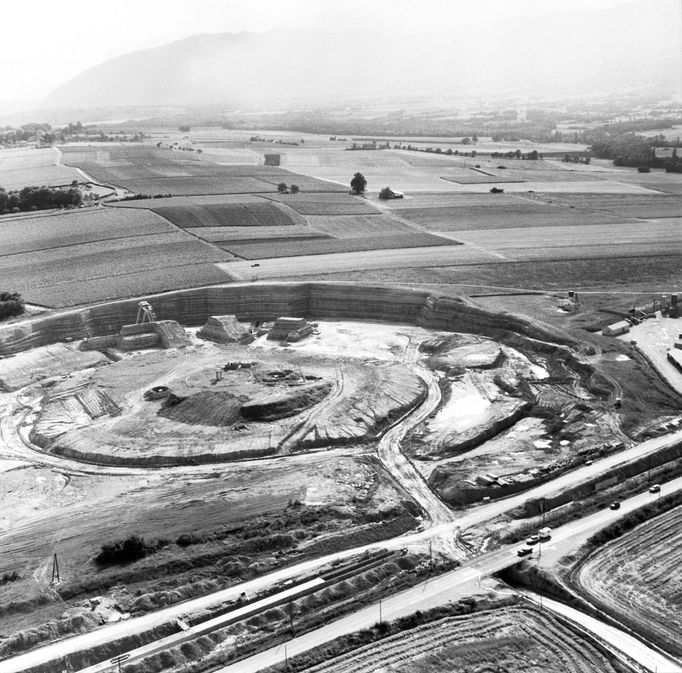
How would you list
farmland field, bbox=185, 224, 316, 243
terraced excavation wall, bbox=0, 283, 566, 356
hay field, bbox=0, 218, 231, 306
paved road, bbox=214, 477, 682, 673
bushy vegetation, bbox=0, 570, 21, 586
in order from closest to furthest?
paved road, bbox=214, 477, 682, 673 → bushy vegetation, bbox=0, 570, 21, 586 → terraced excavation wall, bbox=0, 283, 566, 356 → hay field, bbox=0, 218, 231, 306 → farmland field, bbox=185, 224, 316, 243

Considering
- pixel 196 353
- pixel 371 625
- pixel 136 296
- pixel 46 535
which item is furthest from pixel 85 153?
pixel 371 625

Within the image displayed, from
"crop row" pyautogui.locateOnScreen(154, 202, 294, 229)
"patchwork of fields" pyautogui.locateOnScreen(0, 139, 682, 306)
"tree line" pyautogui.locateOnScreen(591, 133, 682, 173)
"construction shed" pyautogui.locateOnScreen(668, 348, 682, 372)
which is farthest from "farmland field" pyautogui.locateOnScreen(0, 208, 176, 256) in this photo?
"tree line" pyautogui.locateOnScreen(591, 133, 682, 173)

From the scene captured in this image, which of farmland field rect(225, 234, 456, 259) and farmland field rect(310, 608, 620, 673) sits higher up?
farmland field rect(225, 234, 456, 259)

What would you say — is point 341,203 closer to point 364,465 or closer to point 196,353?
point 196,353

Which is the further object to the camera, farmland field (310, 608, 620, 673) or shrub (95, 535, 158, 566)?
shrub (95, 535, 158, 566)

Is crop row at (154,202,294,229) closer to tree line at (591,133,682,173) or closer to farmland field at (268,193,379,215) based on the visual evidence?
farmland field at (268,193,379,215)

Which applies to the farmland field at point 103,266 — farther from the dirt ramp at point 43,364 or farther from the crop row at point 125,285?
the dirt ramp at point 43,364

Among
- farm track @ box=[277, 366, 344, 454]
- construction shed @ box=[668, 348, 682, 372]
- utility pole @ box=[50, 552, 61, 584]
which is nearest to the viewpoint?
utility pole @ box=[50, 552, 61, 584]
